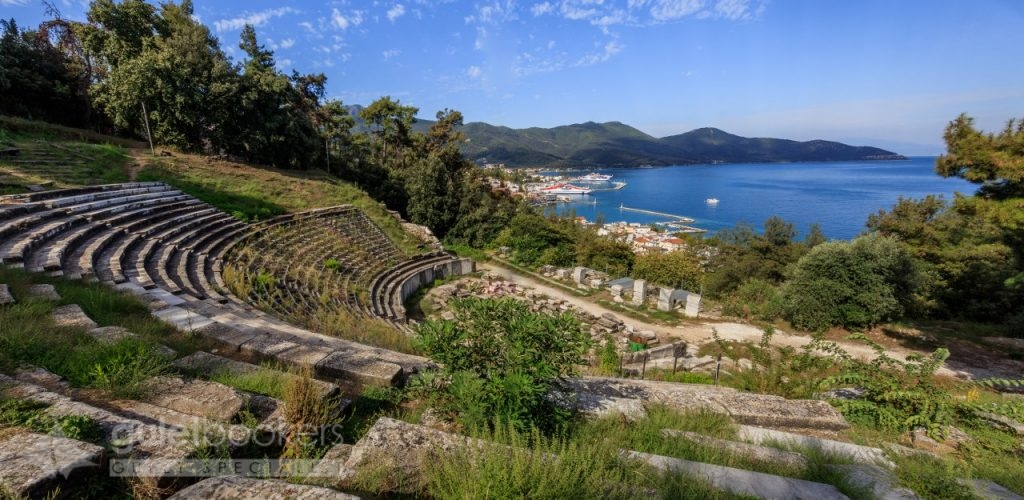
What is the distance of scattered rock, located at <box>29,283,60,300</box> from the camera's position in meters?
4.80

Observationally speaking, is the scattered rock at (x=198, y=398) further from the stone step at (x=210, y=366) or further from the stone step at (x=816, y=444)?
the stone step at (x=816, y=444)

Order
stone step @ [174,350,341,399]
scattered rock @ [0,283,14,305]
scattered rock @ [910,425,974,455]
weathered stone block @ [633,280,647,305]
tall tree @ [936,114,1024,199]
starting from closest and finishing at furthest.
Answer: stone step @ [174,350,341,399] → scattered rock @ [910,425,974,455] → scattered rock @ [0,283,14,305] → tall tree @ [936,114,1024,199] → weathered stone block @ [633,280,647,305]

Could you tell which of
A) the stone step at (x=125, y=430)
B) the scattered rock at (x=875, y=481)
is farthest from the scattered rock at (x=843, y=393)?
the stone step at (x=125, y=430)

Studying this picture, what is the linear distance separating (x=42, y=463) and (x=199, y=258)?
11.5 metres

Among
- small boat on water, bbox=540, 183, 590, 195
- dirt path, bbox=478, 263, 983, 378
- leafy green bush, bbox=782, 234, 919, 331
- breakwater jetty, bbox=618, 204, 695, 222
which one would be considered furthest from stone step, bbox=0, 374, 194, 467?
small boat on water, bbox=540, 183, 590, 195

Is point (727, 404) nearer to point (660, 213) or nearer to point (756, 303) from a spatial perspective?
point (756, 303)

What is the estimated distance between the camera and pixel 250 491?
1786mm

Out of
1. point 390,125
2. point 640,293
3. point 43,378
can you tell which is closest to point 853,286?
point 640,293

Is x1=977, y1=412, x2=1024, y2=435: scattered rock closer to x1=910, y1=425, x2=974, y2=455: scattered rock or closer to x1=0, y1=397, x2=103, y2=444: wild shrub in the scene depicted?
x1=910, y1=425, x2=974, y2=455: scattered rock

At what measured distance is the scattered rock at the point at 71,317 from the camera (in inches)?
158

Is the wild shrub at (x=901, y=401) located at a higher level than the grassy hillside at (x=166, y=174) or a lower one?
lower

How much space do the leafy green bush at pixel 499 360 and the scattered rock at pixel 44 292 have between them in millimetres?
5114

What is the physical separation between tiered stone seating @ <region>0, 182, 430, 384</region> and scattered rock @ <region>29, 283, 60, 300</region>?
3.25ft

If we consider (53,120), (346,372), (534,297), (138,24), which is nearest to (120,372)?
(346,372)
